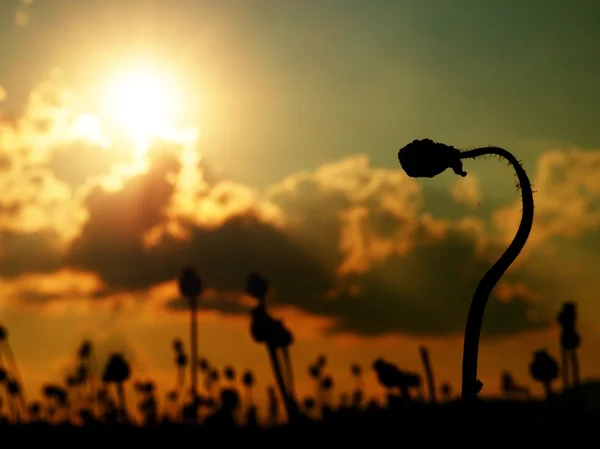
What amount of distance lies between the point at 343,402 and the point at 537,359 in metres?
12.8

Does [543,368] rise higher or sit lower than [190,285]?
lower

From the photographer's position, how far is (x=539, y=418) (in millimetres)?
22344

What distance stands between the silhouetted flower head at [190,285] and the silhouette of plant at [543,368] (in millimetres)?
11920

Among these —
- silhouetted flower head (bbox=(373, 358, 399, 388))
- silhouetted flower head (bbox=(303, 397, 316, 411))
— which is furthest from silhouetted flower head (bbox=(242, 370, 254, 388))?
silhouetted flower head (bbox=(373, 358, 399, 388))

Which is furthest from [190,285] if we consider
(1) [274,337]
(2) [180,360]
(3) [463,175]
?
(3) [463,175]

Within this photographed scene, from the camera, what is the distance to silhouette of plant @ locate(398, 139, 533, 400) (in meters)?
4.34

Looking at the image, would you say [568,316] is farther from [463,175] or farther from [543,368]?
[463,175]

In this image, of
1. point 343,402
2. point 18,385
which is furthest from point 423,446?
point 18,385

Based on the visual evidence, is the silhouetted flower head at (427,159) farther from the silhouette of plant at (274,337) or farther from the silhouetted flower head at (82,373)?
the silhouetted flower head at (82,373)

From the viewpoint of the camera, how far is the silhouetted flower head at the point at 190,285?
1009 inches

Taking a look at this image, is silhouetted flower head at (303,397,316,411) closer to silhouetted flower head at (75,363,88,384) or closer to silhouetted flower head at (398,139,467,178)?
silhouetted flower head at (75,363,88,384)

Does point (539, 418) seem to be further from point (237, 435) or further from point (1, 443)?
point (1, 443)

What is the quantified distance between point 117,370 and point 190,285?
5.93m

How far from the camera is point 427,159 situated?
4.70 meters
